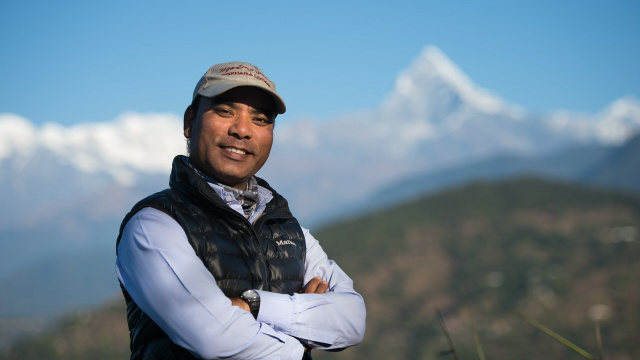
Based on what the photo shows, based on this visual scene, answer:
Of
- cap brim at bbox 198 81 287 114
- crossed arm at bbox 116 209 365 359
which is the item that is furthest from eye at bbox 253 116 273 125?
crossed arm at bbox 116 209 365 359

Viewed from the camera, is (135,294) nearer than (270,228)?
Yes

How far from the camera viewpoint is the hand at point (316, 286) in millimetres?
3498

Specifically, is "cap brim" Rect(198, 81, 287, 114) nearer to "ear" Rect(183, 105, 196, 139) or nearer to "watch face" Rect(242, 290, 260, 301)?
"ear" Rect(183, 105, 196, 139)

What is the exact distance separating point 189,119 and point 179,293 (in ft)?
3.44

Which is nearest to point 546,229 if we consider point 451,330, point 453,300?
point 453,300

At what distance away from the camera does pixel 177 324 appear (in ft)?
9.16

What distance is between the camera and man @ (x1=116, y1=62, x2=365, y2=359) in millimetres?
2814

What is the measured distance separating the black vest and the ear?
29 centimetres

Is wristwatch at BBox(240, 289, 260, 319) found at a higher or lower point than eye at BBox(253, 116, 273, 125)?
lower

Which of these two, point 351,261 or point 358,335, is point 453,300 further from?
point 358,335

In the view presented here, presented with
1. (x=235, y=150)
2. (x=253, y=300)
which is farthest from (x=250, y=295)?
(x=235, y=150)

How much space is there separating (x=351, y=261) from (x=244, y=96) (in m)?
92.9

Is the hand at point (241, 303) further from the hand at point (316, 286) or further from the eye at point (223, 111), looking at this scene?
the eye at point (223, 111)

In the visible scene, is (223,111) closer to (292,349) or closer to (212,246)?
(212,246)
